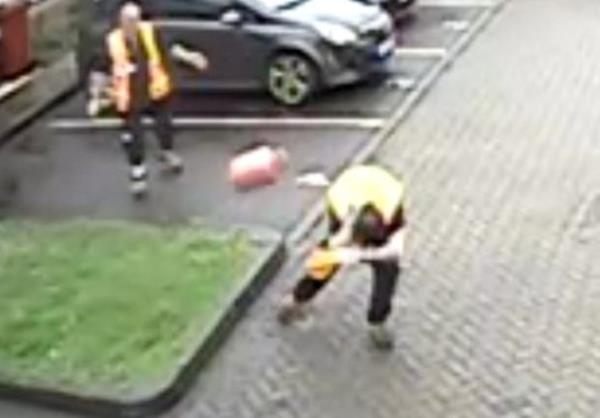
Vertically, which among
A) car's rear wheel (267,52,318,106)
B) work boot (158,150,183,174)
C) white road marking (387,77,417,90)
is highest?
work boot (158,150,183,174)

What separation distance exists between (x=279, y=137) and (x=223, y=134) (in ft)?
2.25

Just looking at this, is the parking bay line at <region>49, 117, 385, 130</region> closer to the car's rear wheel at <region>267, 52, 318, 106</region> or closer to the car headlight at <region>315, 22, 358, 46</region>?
the car's rear wheel at <region>267, 52, 318, 106</region>

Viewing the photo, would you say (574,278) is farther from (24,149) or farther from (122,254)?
(24,149)

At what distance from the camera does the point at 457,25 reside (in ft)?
74.7

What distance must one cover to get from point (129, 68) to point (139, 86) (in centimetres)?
24

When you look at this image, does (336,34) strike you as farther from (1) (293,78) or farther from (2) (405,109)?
(2) (405,109)

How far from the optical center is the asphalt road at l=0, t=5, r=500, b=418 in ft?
49.2

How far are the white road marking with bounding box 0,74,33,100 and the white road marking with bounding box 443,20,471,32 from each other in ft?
20.5

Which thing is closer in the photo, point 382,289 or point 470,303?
point 382,289

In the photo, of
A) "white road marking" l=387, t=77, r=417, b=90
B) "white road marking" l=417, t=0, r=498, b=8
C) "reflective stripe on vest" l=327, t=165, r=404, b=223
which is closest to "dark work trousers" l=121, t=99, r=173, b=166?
"white road marking" l=387, t=77, r=417, b=90

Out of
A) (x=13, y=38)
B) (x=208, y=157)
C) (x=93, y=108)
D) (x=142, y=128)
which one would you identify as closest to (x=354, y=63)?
(x=208, y=157)

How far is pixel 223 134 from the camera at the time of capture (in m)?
17.7

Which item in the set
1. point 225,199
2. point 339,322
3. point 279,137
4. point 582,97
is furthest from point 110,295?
point 582,97

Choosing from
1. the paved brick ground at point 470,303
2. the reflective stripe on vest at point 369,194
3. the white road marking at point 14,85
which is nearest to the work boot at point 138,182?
the paved brick ground at point 470,303
